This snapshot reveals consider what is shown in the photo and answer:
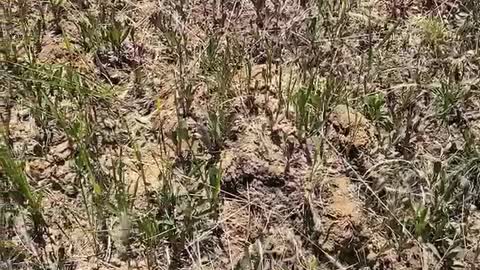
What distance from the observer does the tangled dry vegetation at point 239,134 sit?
2441 millimetres

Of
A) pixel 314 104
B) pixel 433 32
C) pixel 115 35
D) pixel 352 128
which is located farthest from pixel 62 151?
pixel 433 32

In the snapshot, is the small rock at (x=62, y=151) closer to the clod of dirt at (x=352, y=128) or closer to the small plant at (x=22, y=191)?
the small plant at (x=22, y=191)

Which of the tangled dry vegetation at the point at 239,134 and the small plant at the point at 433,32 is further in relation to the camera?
the small plant at the point at 433,32

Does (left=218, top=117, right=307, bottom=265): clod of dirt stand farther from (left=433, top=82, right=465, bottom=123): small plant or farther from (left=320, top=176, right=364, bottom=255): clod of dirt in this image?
(left=433, top=82, right=465, bottom=123): small plant

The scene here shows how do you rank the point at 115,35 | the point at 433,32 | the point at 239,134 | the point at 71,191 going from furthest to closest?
1. the point at 433,32
2. the point at 115,35
3. the point at 239,134
4. the point at 71,191

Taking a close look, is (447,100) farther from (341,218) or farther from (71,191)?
(71,191)

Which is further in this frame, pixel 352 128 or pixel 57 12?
pixel 57 12

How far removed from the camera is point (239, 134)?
8.96 ft

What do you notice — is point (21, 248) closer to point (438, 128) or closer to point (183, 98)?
point (183, 98)

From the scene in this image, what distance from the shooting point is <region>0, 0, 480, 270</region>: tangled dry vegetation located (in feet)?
8.01

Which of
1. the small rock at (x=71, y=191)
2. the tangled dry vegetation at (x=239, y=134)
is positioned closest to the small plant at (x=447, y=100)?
the tangled dry vegetation at (x=239, y=134)

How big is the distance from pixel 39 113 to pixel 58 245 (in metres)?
0.56

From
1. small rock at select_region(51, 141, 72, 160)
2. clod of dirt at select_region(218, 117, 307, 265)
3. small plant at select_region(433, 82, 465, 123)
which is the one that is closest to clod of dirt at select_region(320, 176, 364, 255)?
clod of dirt at select_region(218, 117, 307, 265)

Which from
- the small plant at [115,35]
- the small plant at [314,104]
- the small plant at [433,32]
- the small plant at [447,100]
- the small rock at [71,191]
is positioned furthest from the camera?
the small plant at [433,32]
